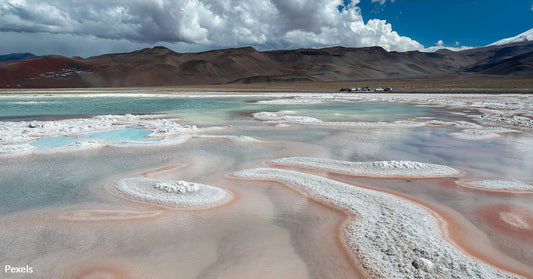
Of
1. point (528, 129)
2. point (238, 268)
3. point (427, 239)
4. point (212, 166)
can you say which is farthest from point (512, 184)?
point (528, 129)

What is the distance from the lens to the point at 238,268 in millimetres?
3445

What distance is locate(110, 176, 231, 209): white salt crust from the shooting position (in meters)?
5.15

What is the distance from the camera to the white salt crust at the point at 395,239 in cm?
325

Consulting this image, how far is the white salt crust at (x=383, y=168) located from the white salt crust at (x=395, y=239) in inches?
48.0

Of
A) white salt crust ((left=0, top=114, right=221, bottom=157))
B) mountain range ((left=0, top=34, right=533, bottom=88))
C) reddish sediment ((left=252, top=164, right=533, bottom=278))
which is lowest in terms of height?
white salt crust ((left=0, top=114, right=221, bottom=157))

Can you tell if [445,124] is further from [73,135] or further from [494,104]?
[73,135]

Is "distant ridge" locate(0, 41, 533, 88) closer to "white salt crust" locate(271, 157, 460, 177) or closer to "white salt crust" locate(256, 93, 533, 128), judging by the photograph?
"white salt crust" locate(256, 93, 533, 128)

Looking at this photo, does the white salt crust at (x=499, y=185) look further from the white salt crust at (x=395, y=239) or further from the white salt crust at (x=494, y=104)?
the white salt crust at (x=494, y=104)

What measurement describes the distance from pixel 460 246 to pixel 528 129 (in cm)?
1267

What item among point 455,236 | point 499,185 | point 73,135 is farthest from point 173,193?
point 73,135

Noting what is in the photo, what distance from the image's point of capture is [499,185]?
5965mm

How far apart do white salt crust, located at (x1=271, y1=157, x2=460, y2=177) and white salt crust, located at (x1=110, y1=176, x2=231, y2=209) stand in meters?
2.56

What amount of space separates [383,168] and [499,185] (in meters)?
2.15

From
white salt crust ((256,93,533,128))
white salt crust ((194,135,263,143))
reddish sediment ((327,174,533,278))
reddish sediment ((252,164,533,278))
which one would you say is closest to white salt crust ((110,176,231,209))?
reddish sediment ((252,164,533,278))
